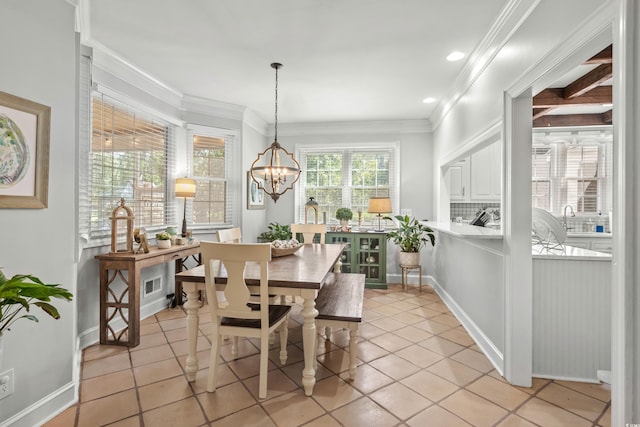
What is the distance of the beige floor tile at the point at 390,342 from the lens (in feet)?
9.33

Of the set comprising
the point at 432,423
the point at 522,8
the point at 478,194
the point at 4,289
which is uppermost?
the point at 522,8

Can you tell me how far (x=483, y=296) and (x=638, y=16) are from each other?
221cm

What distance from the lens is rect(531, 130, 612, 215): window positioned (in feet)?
14.8

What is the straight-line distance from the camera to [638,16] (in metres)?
1.25

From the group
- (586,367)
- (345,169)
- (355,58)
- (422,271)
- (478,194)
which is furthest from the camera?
(345,169)

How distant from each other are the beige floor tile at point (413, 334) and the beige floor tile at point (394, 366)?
16.9 inches

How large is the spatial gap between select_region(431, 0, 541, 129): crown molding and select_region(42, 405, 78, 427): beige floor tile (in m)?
3.67

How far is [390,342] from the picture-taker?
2943 millimetres

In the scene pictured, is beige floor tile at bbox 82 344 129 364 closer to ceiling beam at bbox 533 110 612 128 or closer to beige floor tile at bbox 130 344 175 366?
beige floor tile at bbox 130 344 175 366

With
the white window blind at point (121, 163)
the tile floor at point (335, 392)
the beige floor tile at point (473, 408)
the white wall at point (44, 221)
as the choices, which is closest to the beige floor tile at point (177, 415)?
the tile floor at point (335, 392)

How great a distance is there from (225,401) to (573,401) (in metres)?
2.19

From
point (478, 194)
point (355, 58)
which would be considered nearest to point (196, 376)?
point (355, 58)

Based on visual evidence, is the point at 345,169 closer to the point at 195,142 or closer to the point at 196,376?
the point at 195,142

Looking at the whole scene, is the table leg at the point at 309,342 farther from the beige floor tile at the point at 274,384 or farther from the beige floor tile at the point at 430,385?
the beige floor tile at the point at 430,385
